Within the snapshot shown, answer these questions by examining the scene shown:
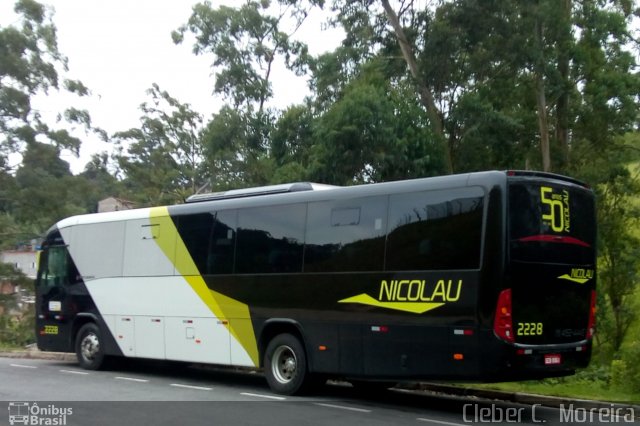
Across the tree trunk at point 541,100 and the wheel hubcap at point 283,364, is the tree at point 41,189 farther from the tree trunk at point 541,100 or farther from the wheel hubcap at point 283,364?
the wheel hubcap at point 283,364

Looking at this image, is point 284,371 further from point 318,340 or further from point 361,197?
point 361,197

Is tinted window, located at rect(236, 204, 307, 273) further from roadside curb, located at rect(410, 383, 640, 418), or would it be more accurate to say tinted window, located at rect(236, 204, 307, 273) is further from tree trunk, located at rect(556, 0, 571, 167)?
tree trunk, located at rect(556, 0, 571, 167)

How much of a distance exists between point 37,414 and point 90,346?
6.77 metres

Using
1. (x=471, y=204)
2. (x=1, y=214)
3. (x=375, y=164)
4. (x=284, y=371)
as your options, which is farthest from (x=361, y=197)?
(x=1, y=214)

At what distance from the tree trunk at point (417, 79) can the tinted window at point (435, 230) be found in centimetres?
1128

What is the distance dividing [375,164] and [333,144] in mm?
1198

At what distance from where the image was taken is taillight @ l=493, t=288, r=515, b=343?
414 inches

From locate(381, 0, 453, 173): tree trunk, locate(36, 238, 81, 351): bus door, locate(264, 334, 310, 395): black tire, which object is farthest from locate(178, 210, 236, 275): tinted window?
locate(381, 0, 453, 173): tree trunk

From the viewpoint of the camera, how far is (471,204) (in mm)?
11008

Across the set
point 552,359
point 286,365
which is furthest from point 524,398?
point 286,365

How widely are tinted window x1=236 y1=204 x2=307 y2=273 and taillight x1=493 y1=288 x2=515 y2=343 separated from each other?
380 centimetres

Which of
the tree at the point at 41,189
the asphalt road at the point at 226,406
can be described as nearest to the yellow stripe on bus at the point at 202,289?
the asphalt road at the point at 226,406

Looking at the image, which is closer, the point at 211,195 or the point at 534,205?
the point at 534,205

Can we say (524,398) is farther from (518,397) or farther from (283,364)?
(283,364)
